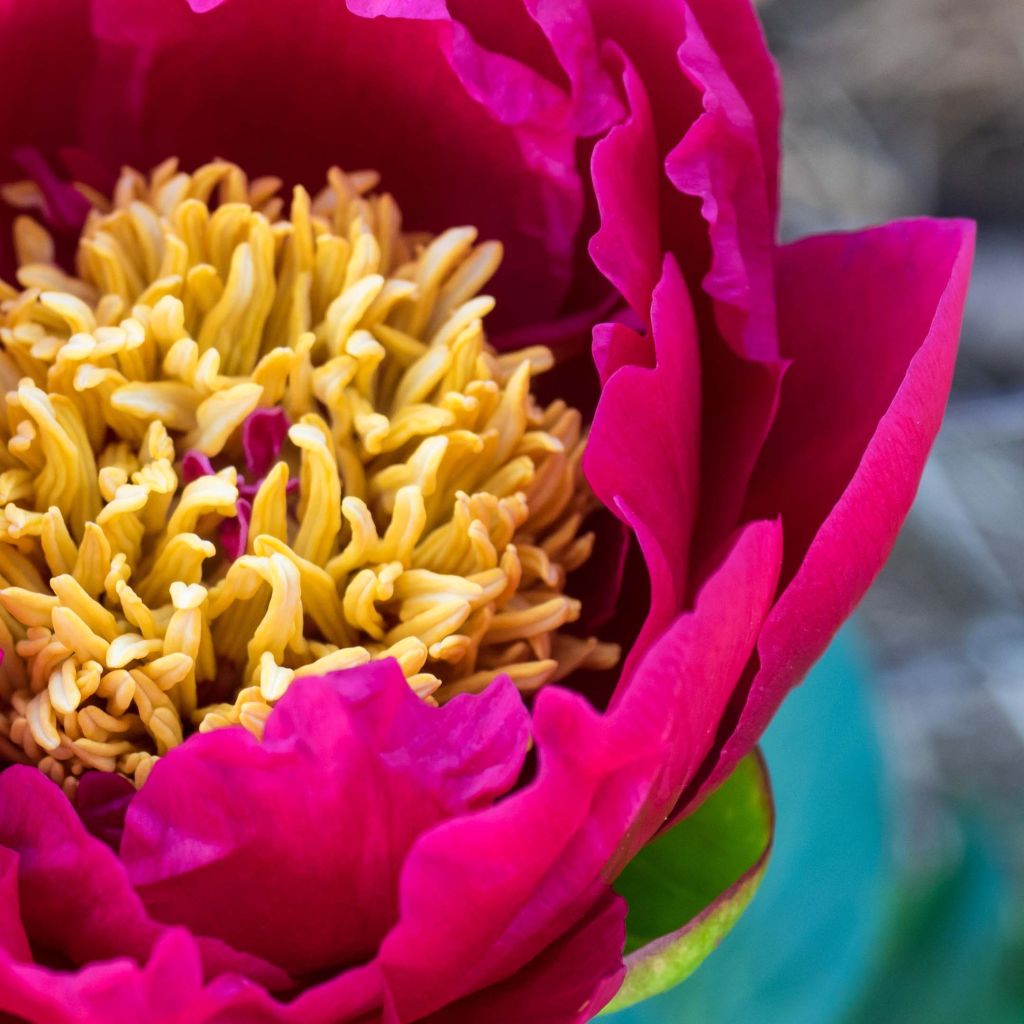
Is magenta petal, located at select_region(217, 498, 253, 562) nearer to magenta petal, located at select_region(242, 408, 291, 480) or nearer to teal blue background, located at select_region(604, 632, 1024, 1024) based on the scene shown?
magenta petal, located at select_region(242, 408, 291, 480)

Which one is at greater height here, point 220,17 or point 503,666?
point 220,17

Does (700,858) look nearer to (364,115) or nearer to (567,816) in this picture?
(567,816)

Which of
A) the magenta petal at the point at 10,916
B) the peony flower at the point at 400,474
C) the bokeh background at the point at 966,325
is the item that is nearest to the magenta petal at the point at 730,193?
the peony flower at the point at 400,474

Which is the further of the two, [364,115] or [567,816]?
[364,115]

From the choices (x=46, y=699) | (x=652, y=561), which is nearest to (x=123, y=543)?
(x=46, y=699)

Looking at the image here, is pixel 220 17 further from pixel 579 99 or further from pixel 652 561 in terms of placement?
pixel 652 561

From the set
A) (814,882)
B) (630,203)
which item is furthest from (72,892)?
(814,882)
